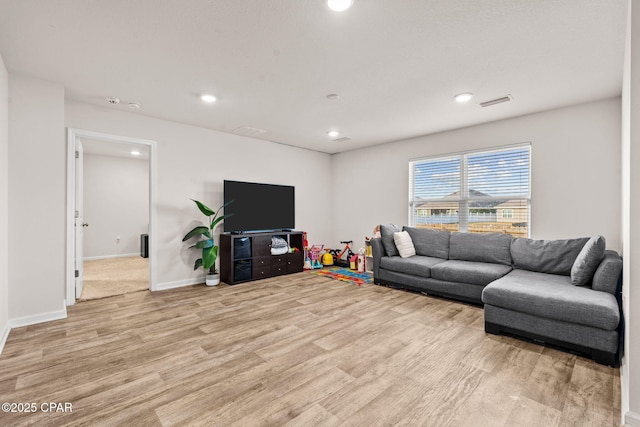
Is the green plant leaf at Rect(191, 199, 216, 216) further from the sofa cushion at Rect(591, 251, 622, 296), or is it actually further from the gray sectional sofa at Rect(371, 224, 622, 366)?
the sofa cushion at Rect(591, 251, 622, 296)

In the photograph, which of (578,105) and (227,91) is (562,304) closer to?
(578,105)

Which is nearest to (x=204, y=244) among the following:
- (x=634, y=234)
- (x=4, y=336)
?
(x=4, y=336)

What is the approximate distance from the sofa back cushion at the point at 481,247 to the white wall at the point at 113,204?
23.7ft

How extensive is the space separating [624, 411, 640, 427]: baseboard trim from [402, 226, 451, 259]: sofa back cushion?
113 inches

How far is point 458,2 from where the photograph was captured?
191cm

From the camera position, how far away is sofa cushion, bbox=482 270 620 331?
88.4 inches

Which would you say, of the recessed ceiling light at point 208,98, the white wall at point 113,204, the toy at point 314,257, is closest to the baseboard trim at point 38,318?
the recessed ceiling light at point 208,98

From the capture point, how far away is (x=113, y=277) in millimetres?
5055

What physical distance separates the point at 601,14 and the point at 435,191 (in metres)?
3.25

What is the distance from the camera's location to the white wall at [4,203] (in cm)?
261

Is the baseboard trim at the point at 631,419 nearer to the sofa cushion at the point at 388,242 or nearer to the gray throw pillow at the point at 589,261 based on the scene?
the gray throw pillow at the point at 589,261

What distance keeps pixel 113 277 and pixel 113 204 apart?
9.64ft

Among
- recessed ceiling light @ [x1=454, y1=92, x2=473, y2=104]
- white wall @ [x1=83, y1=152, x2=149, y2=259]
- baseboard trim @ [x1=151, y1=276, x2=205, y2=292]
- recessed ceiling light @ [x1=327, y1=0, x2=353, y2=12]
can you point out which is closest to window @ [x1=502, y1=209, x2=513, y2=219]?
recessed ceiling light @ [x1=454, y1=92, x2=473, y2=104]

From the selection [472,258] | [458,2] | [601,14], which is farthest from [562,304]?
[458,2]
